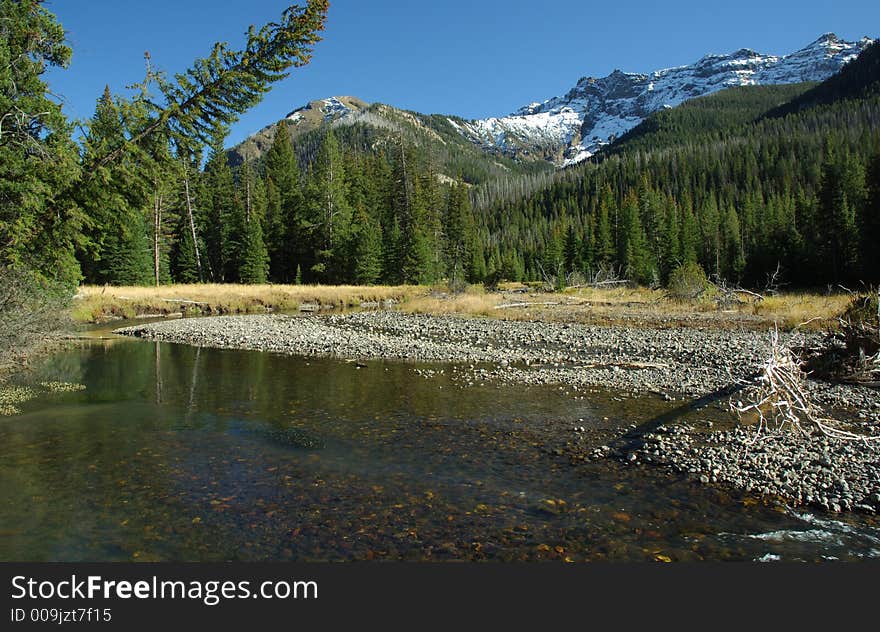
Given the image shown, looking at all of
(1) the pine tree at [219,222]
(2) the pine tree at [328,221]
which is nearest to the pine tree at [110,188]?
(2) the pine tree at [328,221]

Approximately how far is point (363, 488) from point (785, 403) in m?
6.45

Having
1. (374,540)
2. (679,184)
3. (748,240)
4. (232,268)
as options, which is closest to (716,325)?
(374,540)

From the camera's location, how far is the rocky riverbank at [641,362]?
777cm

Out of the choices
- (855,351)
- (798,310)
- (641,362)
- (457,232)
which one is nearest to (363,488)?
(641,362)

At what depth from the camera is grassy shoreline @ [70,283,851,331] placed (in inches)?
1144

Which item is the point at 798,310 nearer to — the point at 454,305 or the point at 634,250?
the point at 454,305

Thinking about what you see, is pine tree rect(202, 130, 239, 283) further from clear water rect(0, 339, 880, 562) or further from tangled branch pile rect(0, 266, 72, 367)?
clear water rect(0, 339, 880, 562)

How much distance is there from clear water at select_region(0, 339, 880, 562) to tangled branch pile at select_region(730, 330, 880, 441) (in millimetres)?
1476

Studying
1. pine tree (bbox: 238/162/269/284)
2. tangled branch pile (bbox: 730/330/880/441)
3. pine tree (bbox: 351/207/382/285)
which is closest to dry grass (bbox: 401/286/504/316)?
pine tree (bbox: 351/207/382/285)

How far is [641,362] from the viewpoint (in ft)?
56.1

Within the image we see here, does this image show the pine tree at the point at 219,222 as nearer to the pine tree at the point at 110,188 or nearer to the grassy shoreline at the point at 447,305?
the grassy shoreline at the point at 447,305

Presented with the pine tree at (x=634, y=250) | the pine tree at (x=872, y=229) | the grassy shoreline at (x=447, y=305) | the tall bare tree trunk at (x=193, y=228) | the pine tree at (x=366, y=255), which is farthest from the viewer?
the pine tree at (x=634, y=250)

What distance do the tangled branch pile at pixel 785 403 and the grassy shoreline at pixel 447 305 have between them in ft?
48.1

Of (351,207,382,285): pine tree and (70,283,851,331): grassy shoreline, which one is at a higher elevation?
(351,207,382,285): pine tree
